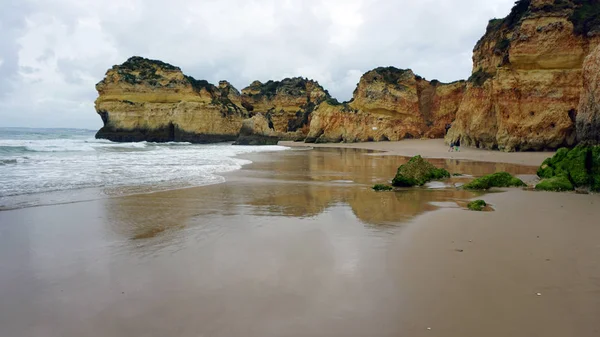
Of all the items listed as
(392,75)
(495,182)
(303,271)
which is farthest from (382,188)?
(392,75)

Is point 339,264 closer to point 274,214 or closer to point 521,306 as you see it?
point 521,306

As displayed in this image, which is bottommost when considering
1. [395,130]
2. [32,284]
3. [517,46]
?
[32,284]

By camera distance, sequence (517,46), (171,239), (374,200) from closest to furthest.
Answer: (171,239) → (374,200) → (517,46)

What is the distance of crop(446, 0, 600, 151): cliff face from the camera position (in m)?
20.5

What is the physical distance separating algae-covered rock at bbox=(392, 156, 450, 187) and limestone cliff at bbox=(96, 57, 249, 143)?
4525 cm

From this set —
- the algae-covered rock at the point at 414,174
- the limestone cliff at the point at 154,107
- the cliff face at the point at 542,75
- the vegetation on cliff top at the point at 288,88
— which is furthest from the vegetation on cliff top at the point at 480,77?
the limestone cliff at the point at 154,107

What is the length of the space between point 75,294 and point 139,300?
2.25ft

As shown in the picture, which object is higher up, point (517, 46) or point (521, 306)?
point (517, 46)

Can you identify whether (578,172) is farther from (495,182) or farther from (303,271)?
(303,271)

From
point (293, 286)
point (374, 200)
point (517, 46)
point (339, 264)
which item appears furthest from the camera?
point (517, 46)

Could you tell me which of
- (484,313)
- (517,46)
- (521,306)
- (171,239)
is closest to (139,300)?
(171,239)

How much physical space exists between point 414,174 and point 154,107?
48.2 metres

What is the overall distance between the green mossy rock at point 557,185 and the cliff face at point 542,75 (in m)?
14.8

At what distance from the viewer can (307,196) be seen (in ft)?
29.2
